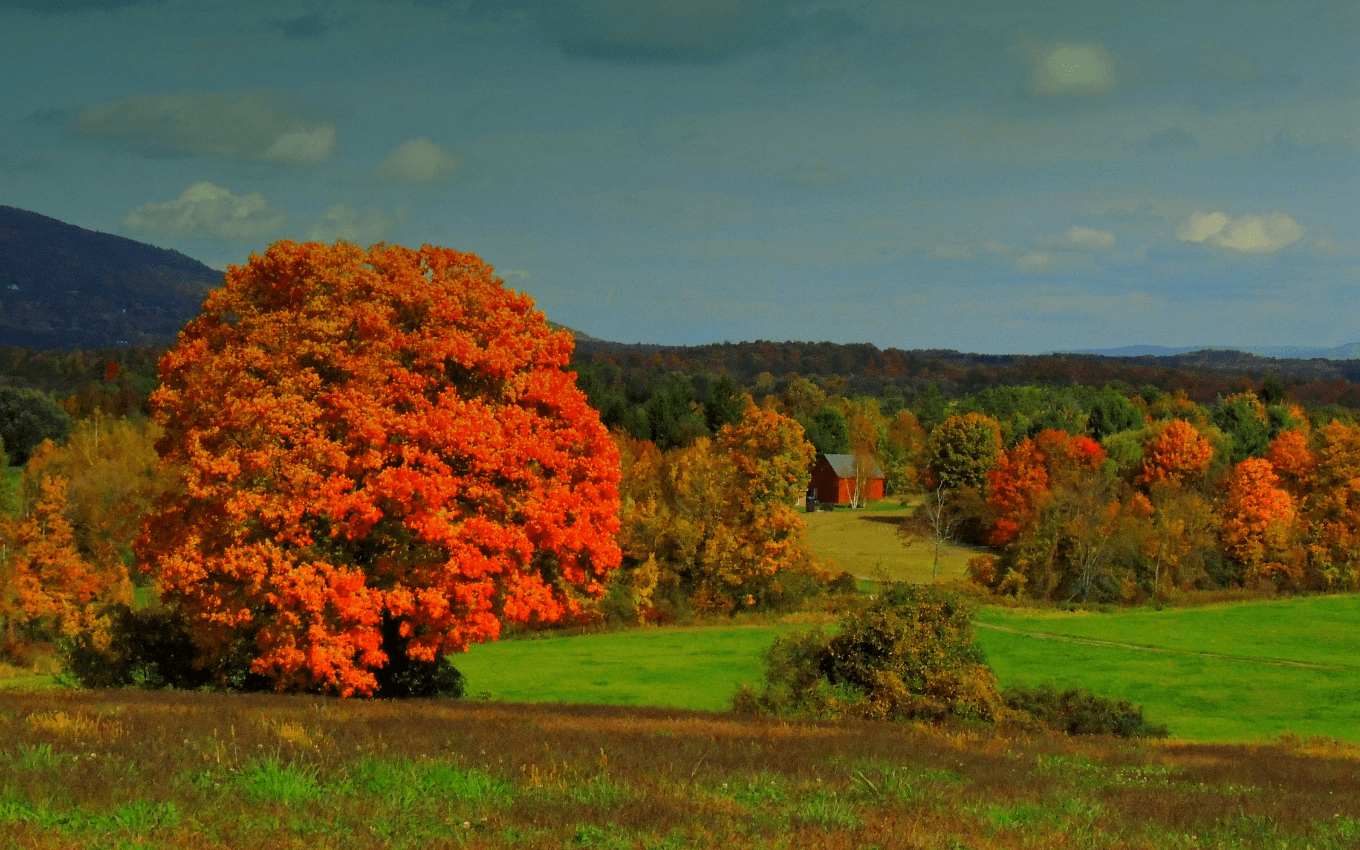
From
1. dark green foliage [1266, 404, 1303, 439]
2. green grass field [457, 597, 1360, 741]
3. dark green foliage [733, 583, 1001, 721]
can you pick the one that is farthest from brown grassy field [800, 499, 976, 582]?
dark green foliage [733, 583, 1001, 721]

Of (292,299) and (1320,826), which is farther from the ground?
(292,299)

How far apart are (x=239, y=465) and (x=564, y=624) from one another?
45292mm

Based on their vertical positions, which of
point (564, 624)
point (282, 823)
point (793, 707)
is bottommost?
point (564, 624)

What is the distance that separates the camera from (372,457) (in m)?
27.8

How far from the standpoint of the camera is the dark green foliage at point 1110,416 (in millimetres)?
149000

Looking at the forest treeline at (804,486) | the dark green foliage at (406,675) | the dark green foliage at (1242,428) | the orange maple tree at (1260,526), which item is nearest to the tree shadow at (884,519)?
the forest treeline at (804,486)

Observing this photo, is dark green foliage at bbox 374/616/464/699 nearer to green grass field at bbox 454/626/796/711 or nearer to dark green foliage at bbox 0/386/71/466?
green grass field at bbox 454/626/796/711

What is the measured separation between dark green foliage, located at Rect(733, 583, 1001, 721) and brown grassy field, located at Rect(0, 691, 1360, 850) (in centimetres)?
883

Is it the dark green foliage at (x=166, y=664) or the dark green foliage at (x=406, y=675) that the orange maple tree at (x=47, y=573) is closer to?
the dark green foliage at (x=166, y=664)

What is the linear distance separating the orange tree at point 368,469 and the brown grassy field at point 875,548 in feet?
245

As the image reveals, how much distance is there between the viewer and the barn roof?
168m

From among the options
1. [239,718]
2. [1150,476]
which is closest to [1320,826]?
[239,718]

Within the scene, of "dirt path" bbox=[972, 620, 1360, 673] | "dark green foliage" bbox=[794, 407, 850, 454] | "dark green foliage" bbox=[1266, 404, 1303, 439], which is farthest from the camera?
"dark green foliage" bbox=[794, 407, 850, 454]

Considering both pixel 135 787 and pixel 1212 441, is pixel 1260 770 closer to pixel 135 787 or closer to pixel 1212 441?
pixel 135 787
